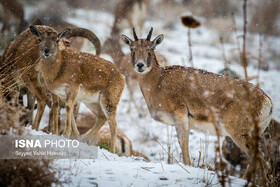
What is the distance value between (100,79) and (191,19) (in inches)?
134

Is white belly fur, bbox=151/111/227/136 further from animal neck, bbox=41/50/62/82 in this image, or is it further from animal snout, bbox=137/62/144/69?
animal neck, bbox=41/50/62/82

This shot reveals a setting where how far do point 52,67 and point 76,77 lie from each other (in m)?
0.52

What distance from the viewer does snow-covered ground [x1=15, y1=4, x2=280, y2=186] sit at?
14.2ft

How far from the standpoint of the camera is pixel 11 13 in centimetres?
1235

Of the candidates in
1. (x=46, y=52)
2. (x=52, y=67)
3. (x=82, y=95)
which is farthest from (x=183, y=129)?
(x=46, y=52)

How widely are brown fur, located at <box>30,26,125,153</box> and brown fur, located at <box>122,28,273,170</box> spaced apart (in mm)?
715

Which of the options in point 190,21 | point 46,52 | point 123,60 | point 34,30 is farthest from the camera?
point 123,60

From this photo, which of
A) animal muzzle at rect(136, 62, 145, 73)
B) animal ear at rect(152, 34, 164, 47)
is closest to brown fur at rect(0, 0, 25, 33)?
animal ear at rect(152, 34, 164, 47)

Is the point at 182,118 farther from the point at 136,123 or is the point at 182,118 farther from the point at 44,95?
the point at 136,123

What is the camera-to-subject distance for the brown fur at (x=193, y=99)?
20.4ft

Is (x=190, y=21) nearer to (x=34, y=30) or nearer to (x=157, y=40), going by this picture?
(x=157, y=40)

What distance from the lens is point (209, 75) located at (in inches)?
265

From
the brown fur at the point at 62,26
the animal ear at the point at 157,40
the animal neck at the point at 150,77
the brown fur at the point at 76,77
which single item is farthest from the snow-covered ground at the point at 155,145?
the brown fur at the point at 62,26

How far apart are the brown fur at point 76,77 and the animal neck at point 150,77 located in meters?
0.52
